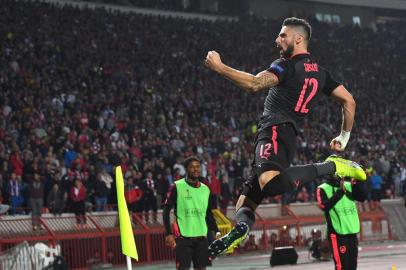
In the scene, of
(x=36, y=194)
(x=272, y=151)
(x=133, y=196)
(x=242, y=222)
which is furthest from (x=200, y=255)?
(x=133, y=196)

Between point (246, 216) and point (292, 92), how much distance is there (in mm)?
1196

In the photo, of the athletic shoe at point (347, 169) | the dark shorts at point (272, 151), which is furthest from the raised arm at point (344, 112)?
the dark shorts at point (272, 151)

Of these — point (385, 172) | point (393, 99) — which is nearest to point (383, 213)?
point (385, 172)

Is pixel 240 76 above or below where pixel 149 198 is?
below

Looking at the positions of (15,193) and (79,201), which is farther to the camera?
(79,201)

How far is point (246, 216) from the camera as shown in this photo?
8094mm

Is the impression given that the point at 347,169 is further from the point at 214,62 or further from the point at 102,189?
the point at 102,189

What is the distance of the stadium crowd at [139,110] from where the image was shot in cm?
2306

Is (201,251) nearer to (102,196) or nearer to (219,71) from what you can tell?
(219,71)

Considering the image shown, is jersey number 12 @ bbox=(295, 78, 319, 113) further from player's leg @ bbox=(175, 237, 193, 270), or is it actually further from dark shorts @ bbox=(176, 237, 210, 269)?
player's leg @ bbox=(175, 237, 193, 270)

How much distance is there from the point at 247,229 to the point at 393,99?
39.7m

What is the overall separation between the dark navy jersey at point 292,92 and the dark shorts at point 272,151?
0.08 m

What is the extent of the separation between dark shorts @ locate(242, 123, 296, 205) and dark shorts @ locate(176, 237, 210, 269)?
3850 mm

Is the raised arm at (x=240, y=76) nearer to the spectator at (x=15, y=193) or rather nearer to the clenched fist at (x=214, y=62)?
the clenched fist at (x=214, y=62)
